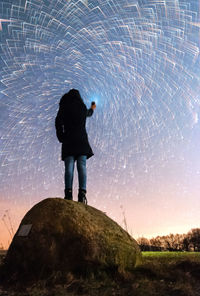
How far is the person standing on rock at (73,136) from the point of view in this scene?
7660 mm

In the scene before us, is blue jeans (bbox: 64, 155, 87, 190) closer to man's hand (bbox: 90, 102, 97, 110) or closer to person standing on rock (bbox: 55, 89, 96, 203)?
person standing on rock (bbox: 55, 89, 96, 203)

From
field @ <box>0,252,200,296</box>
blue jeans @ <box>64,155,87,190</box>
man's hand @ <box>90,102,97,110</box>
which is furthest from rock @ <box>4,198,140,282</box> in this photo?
man's hand @ <box>90,102,97,110</box>

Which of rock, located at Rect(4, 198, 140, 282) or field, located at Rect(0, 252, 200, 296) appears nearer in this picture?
field, located at Rect(0, 252, 200, 296)

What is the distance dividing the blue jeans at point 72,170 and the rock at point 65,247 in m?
0.97

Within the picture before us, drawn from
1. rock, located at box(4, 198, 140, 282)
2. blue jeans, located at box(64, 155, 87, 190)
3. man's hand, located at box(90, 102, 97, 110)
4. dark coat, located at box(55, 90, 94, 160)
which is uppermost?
man's hand, located at box(90, 102, 97, 110)

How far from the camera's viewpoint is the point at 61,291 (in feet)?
15.6

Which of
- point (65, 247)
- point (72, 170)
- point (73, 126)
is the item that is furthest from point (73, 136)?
point (65, 247)

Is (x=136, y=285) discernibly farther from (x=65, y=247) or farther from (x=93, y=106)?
(x=93, y=106)

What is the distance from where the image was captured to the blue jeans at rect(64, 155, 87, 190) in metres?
7.57

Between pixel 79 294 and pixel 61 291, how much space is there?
1.15 ft

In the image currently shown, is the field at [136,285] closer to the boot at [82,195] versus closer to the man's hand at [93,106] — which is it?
the boot at [82,195]

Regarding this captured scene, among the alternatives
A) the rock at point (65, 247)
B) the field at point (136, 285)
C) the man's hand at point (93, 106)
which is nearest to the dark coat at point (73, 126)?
the man's hand at point (93, 106)

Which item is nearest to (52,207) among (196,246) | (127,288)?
(127,288)

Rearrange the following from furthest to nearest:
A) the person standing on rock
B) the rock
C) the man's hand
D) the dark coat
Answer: the man's hand < the dark coat < the person standing on rock < the rock
